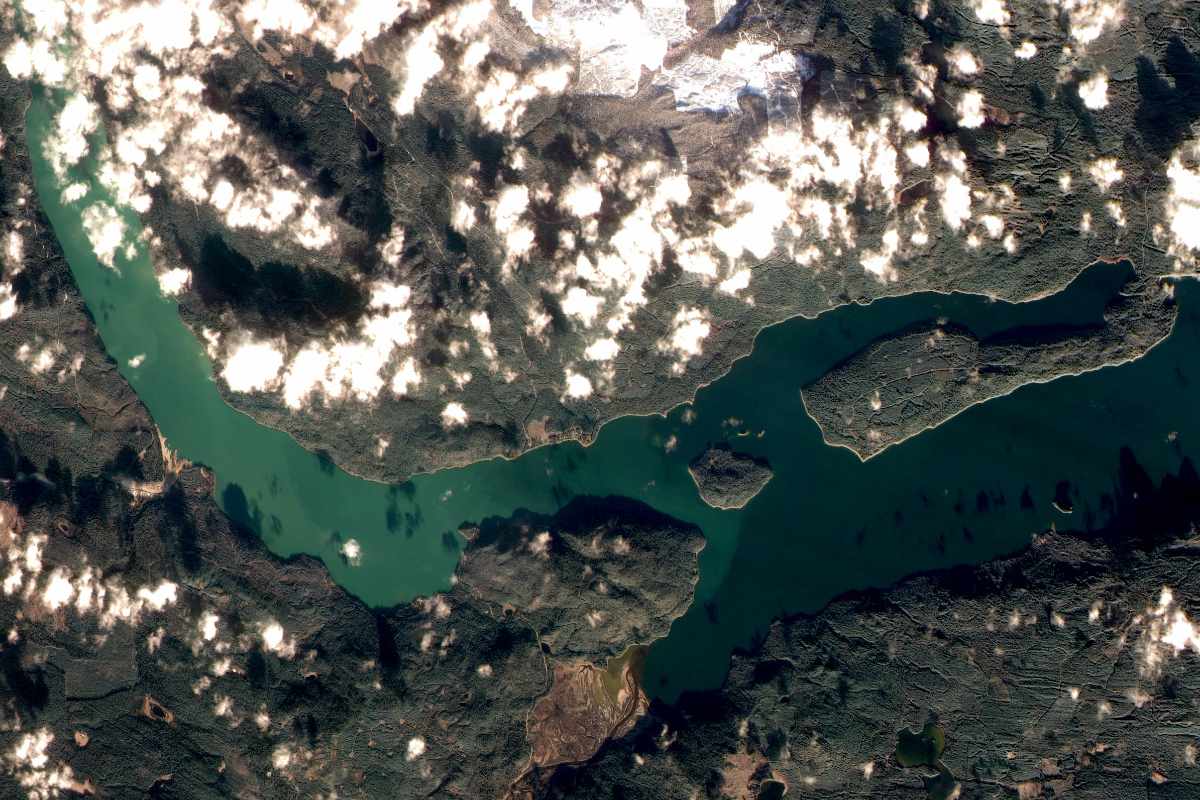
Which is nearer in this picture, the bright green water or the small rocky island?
the bright green water

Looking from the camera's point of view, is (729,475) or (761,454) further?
(761,454)

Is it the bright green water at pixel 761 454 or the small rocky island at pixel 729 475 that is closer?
the bright green water at pixel 761 454

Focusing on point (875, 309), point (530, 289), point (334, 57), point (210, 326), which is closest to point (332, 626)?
point (210, 326)

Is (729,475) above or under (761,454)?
under
